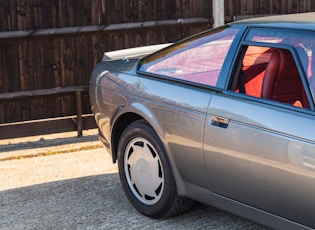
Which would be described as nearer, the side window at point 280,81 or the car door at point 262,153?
the car door at point 262,153

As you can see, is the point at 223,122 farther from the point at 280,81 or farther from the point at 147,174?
the point at 147,174

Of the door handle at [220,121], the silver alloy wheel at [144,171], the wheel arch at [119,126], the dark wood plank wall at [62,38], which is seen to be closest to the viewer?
the door handle at [220,121]

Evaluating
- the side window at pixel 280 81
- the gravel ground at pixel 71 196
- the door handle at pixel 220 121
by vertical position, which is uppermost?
the side window at pixel 280 81

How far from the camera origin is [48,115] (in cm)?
823

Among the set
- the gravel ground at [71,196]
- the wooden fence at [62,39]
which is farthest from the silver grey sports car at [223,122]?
the wooden fence at [62,39]

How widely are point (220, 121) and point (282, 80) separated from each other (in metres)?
0.53

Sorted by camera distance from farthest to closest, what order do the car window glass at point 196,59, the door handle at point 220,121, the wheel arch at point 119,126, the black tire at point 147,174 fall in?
the wheel arch at point 119,126, the black tire at point 147,174, the car window glass at point 196,59, the door handle at point 220,121

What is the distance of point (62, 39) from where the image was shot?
26.7ft

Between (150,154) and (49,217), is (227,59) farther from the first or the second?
(49,217)

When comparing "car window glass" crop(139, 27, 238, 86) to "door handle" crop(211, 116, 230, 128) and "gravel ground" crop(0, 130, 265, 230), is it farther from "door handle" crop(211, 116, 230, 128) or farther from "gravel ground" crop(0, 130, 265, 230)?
"gravel ground" crop(0, 130, 265, 230)

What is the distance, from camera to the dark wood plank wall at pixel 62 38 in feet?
26.0

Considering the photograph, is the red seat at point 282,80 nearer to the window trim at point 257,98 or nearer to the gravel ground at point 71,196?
the window trim at point 257,98

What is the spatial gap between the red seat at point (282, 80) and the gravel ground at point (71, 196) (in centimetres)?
101

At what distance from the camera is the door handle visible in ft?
14.6
